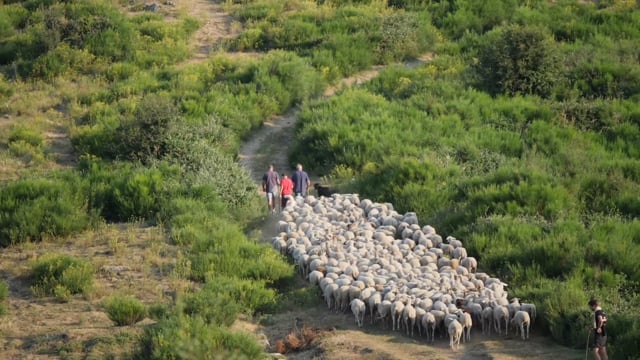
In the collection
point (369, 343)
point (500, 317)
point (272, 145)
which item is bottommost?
point (272, 145)

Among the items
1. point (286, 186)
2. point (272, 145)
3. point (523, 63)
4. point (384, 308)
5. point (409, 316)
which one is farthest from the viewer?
point (523, 63)

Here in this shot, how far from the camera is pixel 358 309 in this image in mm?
13977

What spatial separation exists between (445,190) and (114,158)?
7817 mm

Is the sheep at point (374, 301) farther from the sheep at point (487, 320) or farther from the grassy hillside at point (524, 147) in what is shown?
the grassy hillside at point (524, 147)

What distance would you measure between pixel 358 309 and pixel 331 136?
909cm

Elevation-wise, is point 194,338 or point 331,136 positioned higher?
point 194,338

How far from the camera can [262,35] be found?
100.0ft

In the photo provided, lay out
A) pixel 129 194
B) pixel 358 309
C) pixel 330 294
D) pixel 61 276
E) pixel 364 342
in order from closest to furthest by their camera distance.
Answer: pixel 364 342, pixel 358 309, pixel 330 294, pixel 61 276, pixel 129 194

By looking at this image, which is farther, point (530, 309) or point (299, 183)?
point (299, 183)

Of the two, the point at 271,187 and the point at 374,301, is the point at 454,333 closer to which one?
the point at 374,301

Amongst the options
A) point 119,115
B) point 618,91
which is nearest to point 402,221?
point 119,115

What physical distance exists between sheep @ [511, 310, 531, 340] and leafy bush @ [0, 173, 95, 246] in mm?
8993

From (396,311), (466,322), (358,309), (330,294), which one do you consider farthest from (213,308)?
(466,322)

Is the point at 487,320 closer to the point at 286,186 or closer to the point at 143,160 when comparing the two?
the point at 286,186
